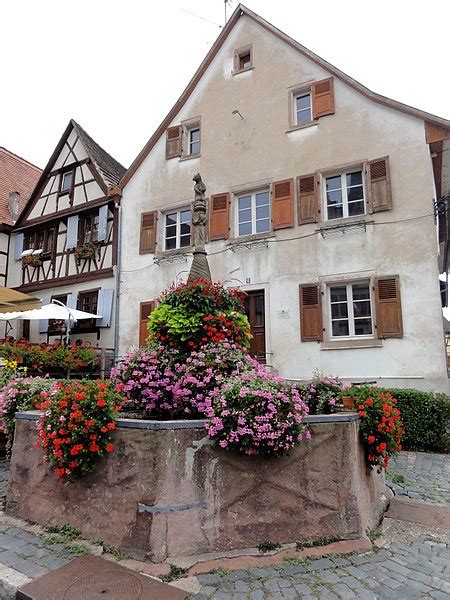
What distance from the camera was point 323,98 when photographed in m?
12.6

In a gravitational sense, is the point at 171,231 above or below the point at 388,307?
above

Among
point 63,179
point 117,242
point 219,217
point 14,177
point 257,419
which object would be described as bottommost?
point 257,419

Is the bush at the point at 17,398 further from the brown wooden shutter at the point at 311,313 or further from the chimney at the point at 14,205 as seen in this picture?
the chimney at the point at 14,205

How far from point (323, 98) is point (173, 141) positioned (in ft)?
17.2

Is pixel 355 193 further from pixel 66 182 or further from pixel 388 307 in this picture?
pixel 66 182

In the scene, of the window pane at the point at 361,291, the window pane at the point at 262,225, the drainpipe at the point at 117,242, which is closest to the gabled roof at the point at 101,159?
the drainpipe at the point at 117,242

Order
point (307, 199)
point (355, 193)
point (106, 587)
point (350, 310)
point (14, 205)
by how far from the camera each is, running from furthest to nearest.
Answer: point (14, 205) < point (307, 199) < point (355, 193) < point (350, 310) < point (106, 587)

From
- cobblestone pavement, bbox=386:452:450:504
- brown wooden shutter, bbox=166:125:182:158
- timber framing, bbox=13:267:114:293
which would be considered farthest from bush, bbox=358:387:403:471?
brown wooden shutter, bbox=166:125:182:158

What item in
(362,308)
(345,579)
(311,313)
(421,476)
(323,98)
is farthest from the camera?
(323,98)

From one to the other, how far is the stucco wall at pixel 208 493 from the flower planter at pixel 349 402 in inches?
19.7

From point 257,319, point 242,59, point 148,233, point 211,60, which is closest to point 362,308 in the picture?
point 257,319

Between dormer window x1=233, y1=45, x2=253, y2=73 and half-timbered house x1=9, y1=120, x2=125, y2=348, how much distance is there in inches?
226

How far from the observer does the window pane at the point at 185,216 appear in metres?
14.5

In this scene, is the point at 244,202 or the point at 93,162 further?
the point at 93,162
